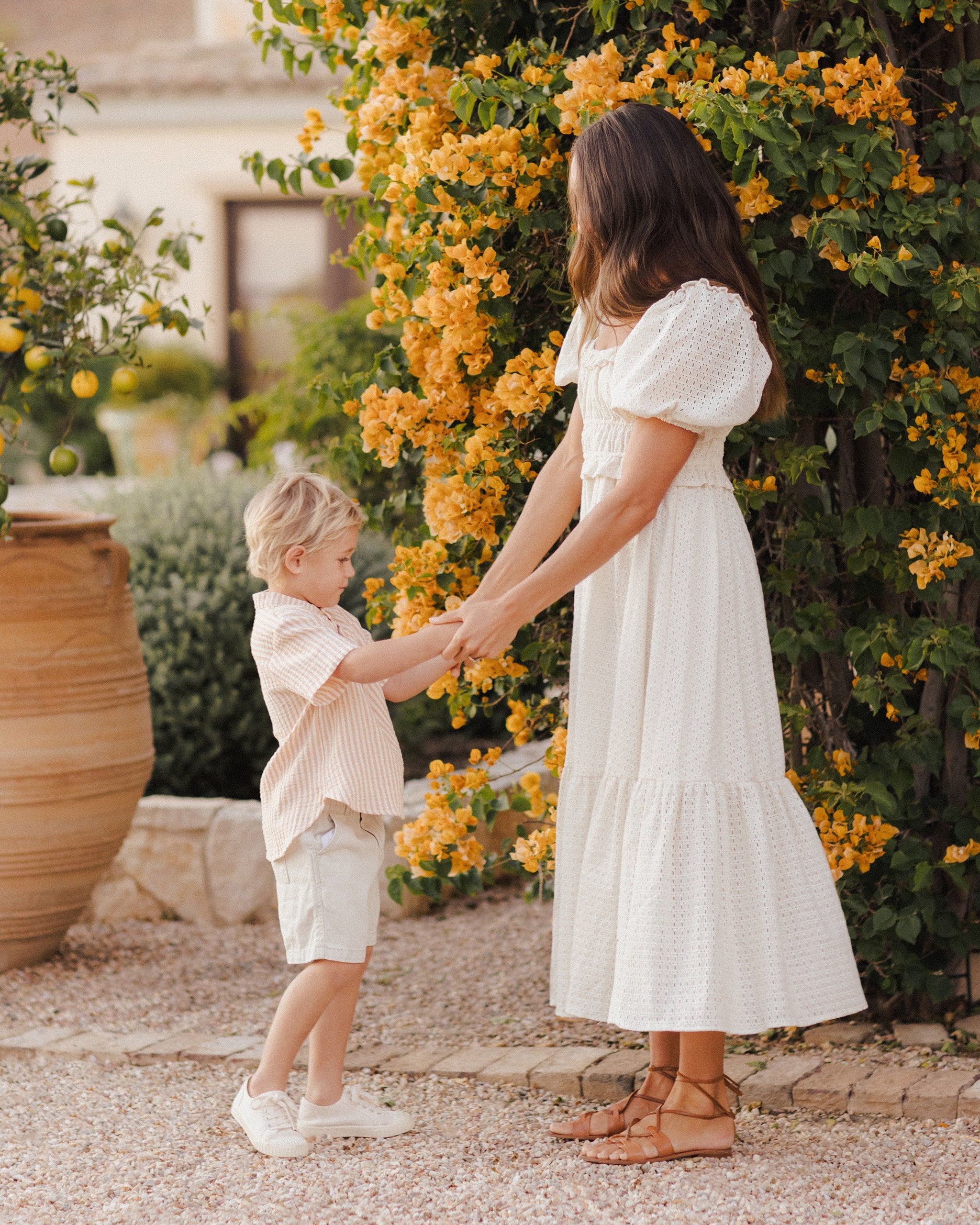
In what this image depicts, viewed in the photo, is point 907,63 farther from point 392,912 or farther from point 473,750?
point 392,912

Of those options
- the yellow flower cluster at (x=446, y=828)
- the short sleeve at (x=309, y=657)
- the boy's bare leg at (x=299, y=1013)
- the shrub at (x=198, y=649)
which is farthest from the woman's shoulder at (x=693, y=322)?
the shrub at (x=198, y=649)

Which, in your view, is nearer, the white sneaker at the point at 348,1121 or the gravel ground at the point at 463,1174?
the gravel ground at the point at 463,1174

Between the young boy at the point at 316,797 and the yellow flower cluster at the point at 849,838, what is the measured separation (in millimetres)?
788

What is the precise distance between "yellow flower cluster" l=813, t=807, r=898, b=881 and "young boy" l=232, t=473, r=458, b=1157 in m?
0.79

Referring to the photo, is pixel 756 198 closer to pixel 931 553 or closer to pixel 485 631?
pixel 931 553

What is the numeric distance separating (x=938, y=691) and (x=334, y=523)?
4.02ft

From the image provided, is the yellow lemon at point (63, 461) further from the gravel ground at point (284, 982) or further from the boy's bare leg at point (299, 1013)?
the boy's bare leg at point (299, 1013)

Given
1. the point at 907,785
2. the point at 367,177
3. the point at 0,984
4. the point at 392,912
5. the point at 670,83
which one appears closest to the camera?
the point at 670,83

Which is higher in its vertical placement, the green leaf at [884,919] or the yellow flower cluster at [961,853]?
the yellow flower cluster at [961,853]

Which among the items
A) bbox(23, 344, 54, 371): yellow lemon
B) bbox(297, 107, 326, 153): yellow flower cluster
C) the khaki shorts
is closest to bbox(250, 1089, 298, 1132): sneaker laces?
the khaki shorts

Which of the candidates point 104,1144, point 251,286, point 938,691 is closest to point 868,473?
point 938,691

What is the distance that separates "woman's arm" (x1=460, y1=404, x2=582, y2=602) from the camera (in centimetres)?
235

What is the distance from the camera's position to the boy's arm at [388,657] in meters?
2.16

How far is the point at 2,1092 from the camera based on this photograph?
268cm
